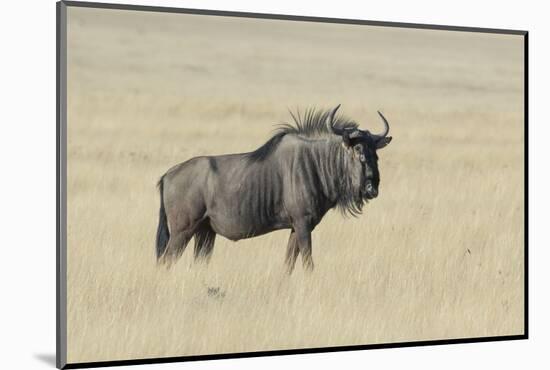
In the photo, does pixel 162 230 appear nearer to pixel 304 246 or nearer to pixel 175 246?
pixel 175 246

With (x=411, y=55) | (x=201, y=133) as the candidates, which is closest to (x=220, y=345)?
(x=201, y=133)

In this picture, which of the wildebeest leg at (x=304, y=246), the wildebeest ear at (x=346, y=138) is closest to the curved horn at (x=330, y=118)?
the wildebeest ear at (x=346, y=138)

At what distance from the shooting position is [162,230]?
24.7ft

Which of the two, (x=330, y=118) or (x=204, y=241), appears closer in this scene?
(x=204, y=241)

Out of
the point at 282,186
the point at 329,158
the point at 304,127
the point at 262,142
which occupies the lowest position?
the point at 282,186

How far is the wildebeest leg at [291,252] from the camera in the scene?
7.76m

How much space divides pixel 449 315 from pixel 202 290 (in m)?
1.90

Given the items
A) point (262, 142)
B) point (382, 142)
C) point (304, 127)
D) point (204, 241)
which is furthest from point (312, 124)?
Result: point (204, 241)

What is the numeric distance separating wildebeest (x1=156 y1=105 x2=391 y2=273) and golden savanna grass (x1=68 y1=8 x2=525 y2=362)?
9cm

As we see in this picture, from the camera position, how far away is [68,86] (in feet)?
22.9

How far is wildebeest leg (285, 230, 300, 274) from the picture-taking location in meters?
7.76

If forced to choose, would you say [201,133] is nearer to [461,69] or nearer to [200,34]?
[200,34]

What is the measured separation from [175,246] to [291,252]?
82cm

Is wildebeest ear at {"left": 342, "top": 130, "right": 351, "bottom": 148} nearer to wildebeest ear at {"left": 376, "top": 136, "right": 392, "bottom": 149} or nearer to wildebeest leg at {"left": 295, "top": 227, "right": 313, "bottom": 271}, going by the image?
wildebeest ear at {"left": 376, "top": 136, "right": 392, "bottom": 149}
